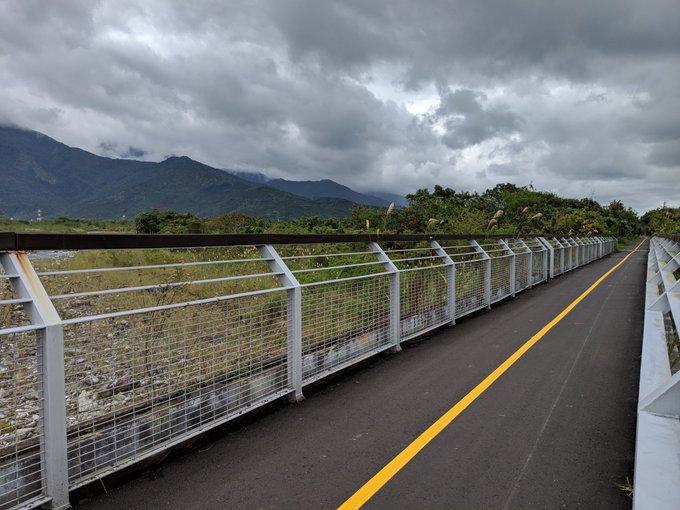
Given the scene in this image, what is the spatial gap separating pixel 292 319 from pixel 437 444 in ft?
5.89

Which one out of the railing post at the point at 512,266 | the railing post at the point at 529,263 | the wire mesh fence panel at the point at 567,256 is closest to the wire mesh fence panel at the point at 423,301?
the railing post at the point at 512,266

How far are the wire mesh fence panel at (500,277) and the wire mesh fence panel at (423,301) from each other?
8.40 feet

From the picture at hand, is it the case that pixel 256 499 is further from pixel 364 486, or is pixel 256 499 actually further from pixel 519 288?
pixel 519 288

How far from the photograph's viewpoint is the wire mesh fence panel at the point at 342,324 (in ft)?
16.7

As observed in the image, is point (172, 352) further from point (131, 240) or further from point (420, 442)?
point (420, 442)

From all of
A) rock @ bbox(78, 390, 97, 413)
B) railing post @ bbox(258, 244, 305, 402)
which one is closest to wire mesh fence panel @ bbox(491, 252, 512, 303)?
railing post @ bbox(258, 244, 305, 402)

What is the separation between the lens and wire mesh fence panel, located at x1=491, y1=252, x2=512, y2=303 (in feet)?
34.2

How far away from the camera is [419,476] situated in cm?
313

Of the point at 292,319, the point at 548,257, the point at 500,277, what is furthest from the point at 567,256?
the point at 292,319

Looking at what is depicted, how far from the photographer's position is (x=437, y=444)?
142 inches

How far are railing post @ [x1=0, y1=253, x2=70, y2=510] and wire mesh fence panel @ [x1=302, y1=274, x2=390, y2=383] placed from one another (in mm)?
2436

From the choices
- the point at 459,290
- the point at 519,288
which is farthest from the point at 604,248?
the point at 459,290

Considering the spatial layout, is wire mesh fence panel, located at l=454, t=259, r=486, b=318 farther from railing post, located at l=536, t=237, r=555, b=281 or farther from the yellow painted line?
railing post, located at l=536, t=237, r=555, b=281

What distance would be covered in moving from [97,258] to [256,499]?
25.5 m
